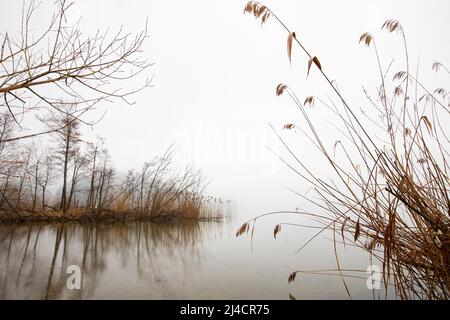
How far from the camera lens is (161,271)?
202 cm

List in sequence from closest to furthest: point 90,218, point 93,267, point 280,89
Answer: point 280,89
point 93,267
point 90,218

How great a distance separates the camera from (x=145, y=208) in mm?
6773

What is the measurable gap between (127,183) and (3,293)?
20.5 ft

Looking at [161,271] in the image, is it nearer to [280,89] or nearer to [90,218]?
[280,89]

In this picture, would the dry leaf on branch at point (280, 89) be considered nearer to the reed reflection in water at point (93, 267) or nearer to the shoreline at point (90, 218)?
the reed reflection in water at point (93, 267)

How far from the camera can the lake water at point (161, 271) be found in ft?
4.99

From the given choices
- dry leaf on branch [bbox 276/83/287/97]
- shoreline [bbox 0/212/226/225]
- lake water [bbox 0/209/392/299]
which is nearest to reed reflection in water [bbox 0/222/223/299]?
lake water [bbox 0/209/392/299]

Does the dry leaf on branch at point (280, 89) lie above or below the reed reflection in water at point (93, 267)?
above

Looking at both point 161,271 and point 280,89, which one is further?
point 161,271

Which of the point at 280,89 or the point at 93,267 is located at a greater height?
the point at 280,89

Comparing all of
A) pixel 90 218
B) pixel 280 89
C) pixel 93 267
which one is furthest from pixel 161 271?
pixel 90 218

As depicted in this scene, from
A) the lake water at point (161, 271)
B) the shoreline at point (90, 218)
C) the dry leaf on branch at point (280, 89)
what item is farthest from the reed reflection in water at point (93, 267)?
the shoreline at point (90, 218)
